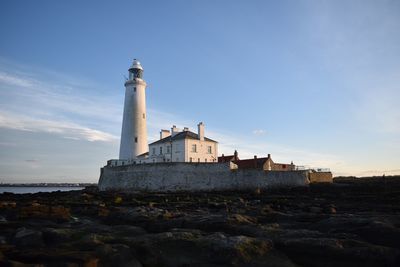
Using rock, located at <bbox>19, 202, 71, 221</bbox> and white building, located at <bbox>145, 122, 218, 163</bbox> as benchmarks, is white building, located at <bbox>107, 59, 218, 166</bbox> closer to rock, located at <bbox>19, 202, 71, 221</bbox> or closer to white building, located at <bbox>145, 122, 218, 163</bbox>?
white building, located at <bbox>145, 122, 218, 163</bbox>

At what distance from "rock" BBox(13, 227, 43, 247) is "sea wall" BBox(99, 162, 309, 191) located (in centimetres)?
1944

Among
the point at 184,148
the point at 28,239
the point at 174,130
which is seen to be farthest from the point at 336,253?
the point at 174,130

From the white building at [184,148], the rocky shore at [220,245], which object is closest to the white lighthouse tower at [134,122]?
the white building at [184,148]

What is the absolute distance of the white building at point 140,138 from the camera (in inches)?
1375

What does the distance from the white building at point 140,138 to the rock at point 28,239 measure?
82.0 ft

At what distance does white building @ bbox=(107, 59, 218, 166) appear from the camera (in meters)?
34.9

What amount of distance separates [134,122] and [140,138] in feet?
6.15

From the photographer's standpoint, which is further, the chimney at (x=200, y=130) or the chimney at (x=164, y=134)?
the chimney at (x=164, y=134)

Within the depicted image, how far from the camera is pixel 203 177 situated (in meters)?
28.5

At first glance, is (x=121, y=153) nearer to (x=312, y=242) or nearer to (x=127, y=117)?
(x=127, y=117)

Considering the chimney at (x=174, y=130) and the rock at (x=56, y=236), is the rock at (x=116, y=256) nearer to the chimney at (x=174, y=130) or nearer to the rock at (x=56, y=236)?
the rock at (x=56, y=236)

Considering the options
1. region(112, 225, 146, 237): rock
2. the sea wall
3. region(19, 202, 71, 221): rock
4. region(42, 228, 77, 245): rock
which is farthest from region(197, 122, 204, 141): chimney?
region(42, 228, 77, 245): rock

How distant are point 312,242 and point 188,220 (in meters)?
4.61

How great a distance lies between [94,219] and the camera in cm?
1427
